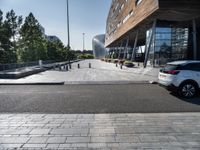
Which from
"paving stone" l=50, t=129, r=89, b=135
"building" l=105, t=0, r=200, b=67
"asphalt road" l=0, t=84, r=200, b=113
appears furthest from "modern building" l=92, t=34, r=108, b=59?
"paving stone" l=50, t=129, r=89, b=135

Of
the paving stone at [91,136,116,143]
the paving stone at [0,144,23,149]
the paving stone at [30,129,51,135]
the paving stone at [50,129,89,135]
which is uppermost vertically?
the paving stone at [30,129,51,135]

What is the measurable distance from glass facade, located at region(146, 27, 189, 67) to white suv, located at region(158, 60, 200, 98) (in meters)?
16.4

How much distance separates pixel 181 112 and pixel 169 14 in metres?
18.4

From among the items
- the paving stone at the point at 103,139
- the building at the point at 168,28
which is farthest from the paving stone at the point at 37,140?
the building at the point at 168,28

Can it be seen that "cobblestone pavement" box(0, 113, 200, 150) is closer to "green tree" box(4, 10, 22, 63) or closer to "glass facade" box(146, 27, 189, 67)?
"glass facade" box(146, 27, 189, 67)

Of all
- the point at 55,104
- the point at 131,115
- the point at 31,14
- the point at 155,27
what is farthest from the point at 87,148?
the point at 31,14

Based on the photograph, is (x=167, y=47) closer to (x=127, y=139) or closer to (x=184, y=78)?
(x=184, y=78)

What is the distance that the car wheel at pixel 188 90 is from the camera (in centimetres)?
959

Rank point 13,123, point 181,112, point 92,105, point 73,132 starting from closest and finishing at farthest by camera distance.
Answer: point 73,132
point 13,123
point 181,112
point 92,105

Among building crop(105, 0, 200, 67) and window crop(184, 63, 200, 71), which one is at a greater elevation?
building crop(105, 0, 200, 67)

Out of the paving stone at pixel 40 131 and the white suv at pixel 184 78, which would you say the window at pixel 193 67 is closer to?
the white suv at pixel 184 78

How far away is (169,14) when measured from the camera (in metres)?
23.0

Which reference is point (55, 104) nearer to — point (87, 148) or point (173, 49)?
point (87, 148)

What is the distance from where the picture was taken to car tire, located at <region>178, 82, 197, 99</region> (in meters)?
9.59
